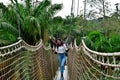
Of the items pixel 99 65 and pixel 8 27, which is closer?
pixel 99 65

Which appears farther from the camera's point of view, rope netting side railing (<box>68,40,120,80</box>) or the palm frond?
the palm frond

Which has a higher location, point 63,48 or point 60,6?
point 60,6

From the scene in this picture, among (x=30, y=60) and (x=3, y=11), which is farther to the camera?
(x=3, y=11)

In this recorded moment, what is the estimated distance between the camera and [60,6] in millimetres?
14766

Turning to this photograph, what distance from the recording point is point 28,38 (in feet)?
44.5

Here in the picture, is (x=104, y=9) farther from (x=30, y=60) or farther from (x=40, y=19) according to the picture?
(x=30, y=60)

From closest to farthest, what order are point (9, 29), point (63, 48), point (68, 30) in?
point (63, 48) < point (9, 29) < point (68, 30)

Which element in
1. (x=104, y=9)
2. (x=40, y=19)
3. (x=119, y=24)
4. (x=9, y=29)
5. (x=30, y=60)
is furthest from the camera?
(x=104, y=9)

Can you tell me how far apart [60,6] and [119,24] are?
6.84 metres

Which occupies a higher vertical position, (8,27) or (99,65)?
(8,27)

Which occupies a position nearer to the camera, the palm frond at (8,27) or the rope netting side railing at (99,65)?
the rope netting side railing at (99,65)

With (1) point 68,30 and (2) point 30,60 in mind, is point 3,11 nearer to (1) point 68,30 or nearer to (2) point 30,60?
(2) point 30,60

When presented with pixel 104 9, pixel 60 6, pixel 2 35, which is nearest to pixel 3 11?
pixel 2 35

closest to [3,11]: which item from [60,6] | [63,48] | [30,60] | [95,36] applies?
[60,6]
